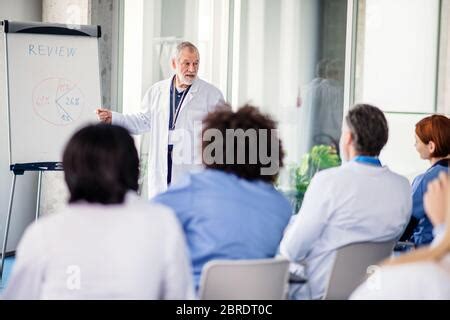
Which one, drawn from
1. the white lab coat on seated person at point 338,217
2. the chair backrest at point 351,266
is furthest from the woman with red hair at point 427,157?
the chair backrest at point 351,266

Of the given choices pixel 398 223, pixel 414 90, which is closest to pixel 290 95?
pixel 414 90

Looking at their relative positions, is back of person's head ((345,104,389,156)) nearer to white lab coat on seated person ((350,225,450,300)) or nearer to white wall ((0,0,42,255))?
white lab coat on seated person ((350,225,450,300))

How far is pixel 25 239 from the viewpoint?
7.35 ft

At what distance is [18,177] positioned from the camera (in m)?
6.48

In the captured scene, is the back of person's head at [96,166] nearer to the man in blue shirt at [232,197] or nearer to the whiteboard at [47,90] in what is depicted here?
the man in blue shirt at [232,197]

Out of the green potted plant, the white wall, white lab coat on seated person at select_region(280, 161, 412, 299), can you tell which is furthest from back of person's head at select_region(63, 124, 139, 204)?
the green potted plant

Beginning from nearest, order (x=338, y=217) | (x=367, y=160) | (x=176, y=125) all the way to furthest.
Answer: (x=338, y=217) < (x=367, y=160) < (x=176, y=125)

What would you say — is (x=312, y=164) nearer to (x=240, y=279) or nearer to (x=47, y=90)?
(x=47, y=90)

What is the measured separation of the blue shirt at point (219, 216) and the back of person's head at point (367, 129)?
702 millimetres

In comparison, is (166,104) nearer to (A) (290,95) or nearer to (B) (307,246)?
(A) (290,95)

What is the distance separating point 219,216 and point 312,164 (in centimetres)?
411

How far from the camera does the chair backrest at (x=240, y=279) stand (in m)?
2.51

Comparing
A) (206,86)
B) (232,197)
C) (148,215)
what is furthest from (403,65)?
(148,215)

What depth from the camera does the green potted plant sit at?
21.7 feet
